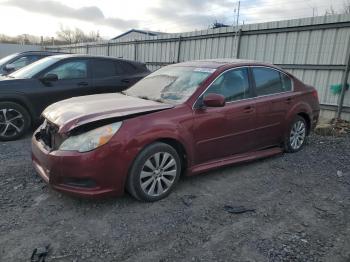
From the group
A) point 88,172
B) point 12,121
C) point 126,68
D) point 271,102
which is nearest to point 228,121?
point 271,102

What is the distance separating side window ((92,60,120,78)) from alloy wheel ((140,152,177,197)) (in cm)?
397

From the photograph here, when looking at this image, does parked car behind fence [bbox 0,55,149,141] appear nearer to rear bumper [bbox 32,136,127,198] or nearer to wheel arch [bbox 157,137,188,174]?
rear bumper [bbox 32,136,127,198]

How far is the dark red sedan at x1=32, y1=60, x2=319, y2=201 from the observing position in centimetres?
335

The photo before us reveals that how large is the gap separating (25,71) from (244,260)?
229 inches

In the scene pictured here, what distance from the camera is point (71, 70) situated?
6750 mm

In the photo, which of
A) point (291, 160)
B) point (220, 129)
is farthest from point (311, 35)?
point (220, 129)

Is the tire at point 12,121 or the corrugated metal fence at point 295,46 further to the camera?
the corrugated metal fence at point 295,46

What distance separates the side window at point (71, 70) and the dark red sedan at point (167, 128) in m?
2.38

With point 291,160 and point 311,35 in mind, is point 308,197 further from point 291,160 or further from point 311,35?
point 311,35

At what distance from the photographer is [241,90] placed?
4.62 m

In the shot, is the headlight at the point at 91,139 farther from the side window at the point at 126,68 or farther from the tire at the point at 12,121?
the side window at the point at 126,68

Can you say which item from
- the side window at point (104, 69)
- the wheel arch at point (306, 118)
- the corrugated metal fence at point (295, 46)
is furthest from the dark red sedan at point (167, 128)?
the corrugated metal fence at point (295, 46)

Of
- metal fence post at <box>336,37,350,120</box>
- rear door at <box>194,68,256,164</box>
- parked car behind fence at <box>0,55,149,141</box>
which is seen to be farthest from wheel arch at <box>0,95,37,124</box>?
metal fence post at <box>336,37,350,120</box>

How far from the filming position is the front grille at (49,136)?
3.55 meters
